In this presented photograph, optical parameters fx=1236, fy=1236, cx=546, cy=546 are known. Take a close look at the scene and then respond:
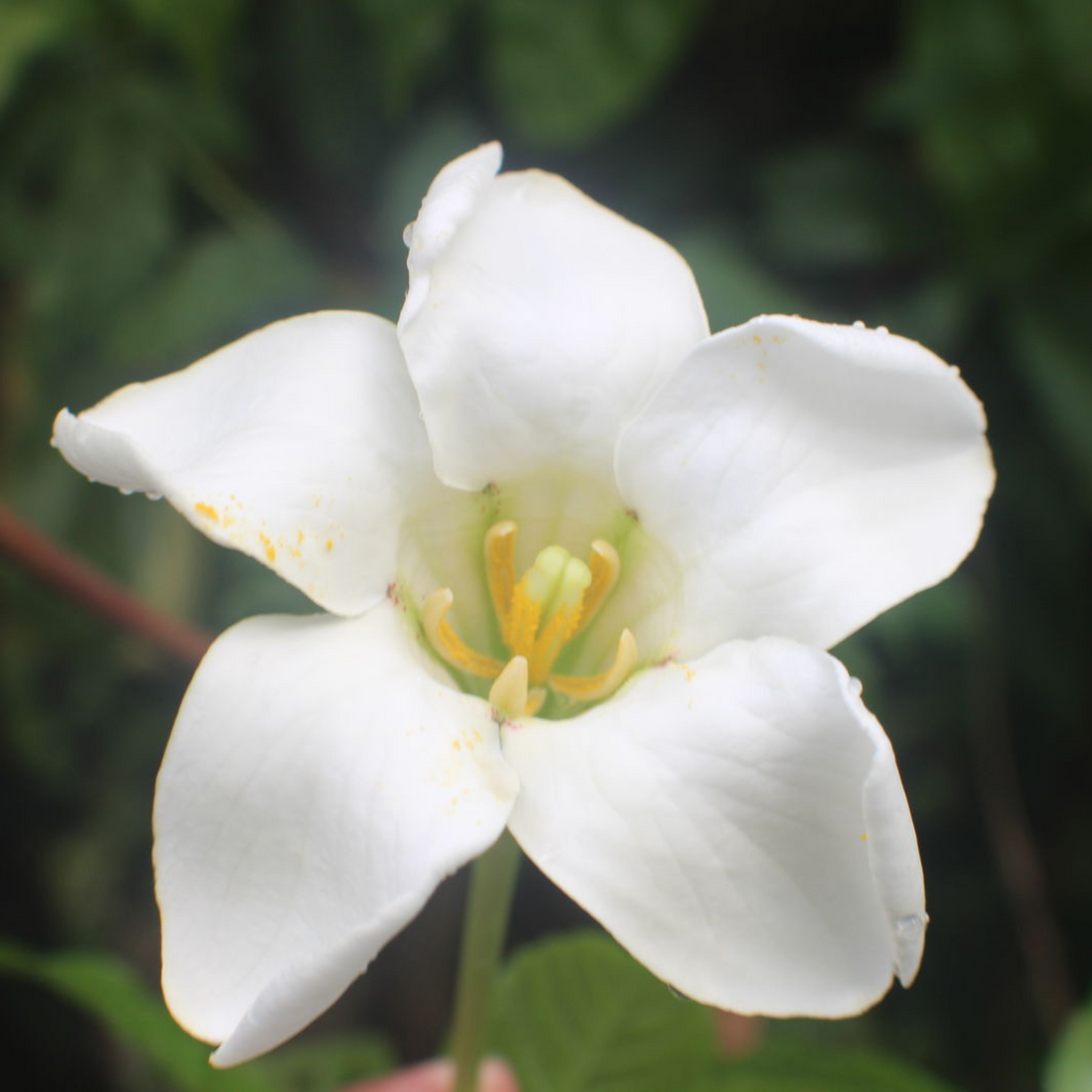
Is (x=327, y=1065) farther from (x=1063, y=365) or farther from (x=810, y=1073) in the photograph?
(x=1063, y=365)

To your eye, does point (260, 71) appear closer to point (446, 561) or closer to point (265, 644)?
point (446, 561)

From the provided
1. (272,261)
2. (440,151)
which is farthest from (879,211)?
(272,261)

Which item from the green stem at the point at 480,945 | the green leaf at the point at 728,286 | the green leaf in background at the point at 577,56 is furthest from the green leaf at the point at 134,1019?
the green leaf in background at the point at 577,56

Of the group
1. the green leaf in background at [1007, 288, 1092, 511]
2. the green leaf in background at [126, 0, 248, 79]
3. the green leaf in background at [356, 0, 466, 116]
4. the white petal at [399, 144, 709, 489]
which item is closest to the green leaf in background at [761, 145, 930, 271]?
the green leaf in background at [1007, 288, 1092, 511]

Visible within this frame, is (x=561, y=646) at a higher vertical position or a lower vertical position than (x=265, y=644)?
lower

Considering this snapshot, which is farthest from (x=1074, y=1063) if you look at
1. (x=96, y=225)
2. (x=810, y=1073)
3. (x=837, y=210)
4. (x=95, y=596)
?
(x=96, y=225)
